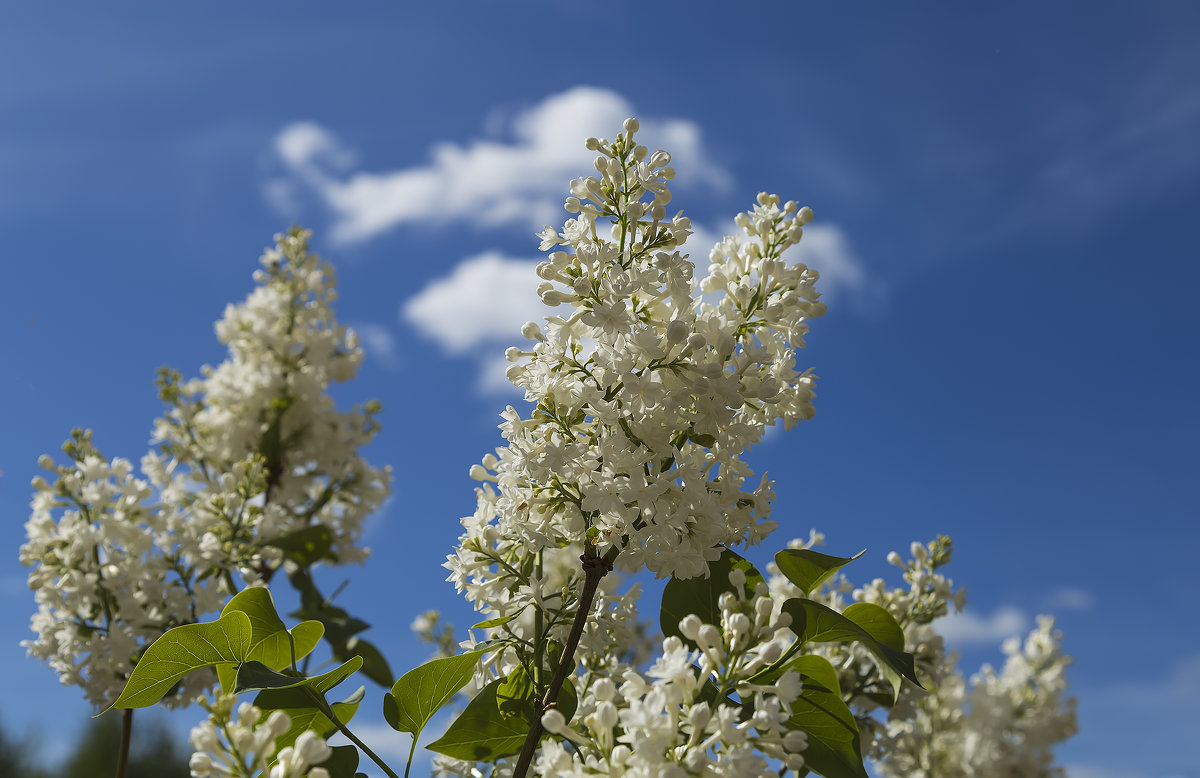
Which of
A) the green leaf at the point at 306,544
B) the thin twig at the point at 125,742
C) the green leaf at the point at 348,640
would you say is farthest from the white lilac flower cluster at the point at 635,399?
the green leaf at the point at 306,544

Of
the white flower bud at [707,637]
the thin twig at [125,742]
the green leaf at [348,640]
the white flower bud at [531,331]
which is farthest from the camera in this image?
the green leaf at [348,640]

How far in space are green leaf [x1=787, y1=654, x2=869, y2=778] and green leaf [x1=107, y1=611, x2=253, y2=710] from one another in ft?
2.73

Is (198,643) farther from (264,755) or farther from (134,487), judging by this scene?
(134,487)

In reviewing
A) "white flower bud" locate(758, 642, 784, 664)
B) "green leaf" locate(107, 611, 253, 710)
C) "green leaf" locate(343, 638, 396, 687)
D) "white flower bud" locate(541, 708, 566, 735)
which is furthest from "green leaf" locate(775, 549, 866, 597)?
"green leaf" locate(343, 638, 396, 687)

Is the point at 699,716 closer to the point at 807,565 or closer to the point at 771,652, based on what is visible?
the point at 771,652

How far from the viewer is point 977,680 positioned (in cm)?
674

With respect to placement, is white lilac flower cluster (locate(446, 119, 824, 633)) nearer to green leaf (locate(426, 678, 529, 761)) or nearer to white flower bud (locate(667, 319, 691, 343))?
white flower bud (locate(667, 319, 691, 343))

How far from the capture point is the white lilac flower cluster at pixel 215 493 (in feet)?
9.00

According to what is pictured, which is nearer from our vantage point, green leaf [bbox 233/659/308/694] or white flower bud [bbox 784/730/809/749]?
white flower bud [bbox 784/730/809/749]

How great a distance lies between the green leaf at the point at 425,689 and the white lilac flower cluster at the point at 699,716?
0.29m

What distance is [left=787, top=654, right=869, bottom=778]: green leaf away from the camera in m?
1.25

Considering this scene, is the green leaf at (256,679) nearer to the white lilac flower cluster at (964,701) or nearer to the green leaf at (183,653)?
the green leaf at (183,653)

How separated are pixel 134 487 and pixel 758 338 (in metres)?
2.37

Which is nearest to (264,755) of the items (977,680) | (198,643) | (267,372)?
(198,643)
